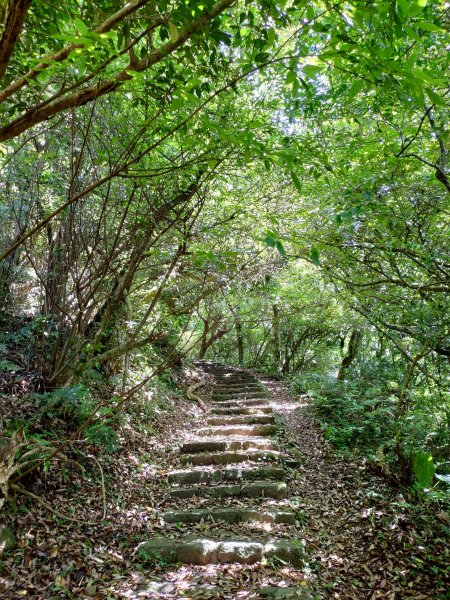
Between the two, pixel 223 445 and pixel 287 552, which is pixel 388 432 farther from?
pixel 287 552

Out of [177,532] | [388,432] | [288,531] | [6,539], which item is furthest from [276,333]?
[6,539]

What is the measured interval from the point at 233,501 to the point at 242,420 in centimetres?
258

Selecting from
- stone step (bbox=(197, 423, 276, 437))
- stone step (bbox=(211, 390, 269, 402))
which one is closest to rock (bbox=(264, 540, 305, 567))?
stone step (bbox=(197, 423, 276, 437))

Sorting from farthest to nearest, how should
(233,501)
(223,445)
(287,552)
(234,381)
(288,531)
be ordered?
(234,381) → (223,445) → (233,501) → (288,531) → (287,552)

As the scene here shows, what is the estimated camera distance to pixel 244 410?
7641 mm

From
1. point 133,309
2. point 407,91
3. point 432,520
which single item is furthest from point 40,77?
point 432,520

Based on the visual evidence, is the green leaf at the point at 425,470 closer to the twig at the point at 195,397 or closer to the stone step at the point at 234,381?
the twig at the point at 195,397

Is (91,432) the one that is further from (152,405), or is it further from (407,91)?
(407,91)

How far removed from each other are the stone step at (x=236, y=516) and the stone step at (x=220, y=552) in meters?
0.43

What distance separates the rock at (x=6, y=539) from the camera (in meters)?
2.88

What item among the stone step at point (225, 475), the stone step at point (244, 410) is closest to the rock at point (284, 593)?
the stone step at point (225, 475)

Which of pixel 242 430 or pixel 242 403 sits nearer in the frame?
pixel 242 430

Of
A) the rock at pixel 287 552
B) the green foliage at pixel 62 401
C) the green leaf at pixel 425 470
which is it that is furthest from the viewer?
the green foliage at pixel 62 401

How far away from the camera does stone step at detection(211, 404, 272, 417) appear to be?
24.6 ft
